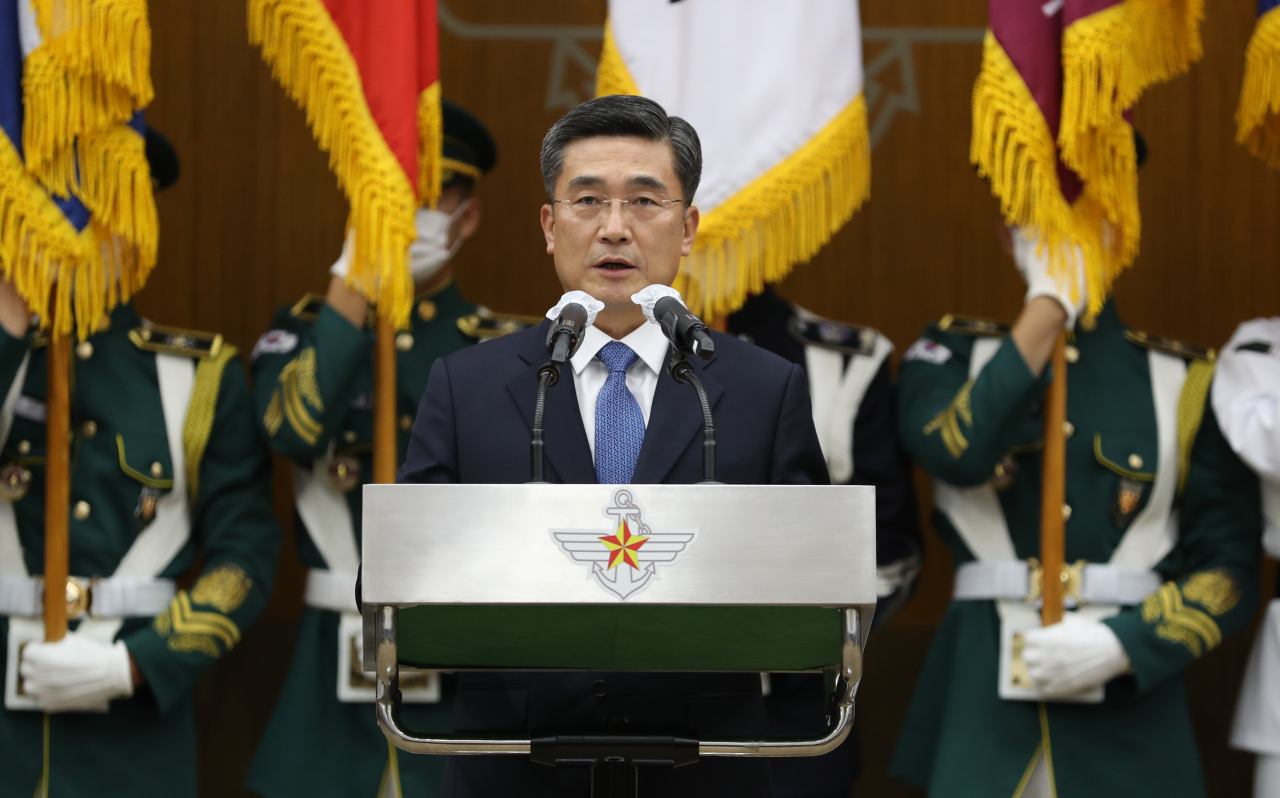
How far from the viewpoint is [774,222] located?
3.01m

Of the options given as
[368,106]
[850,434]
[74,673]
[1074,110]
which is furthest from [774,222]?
[74,673]

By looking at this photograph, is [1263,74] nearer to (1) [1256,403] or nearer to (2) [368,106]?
(1) [1256,403]

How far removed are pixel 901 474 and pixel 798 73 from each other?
0.86 meters

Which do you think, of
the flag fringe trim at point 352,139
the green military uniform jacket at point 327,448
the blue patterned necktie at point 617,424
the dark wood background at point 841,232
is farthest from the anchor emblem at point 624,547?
the dark wood background at point 841,232

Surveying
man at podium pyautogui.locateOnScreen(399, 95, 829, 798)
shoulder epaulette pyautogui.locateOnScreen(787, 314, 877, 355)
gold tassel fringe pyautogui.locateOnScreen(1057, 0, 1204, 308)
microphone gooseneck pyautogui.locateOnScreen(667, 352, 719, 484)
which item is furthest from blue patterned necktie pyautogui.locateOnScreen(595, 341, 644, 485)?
shoulder epaulette pyautogui.locateOnScreen(787, 314, 877, 355)

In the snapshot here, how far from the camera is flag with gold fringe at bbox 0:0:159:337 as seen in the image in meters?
2.80

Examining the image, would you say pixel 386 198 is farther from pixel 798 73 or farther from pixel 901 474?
pixel 901 474

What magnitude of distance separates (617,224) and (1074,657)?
154 cm

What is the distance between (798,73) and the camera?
3.05 m

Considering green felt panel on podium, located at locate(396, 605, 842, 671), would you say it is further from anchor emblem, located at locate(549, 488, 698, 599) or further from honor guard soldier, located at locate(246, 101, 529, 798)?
honor guard soldier, located at locate(246, 101, 529, 798)

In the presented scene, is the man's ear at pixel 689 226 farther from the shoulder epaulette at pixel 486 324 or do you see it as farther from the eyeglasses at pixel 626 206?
the shoulder epaulette at pixel 486 324

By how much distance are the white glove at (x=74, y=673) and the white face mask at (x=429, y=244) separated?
989 mm

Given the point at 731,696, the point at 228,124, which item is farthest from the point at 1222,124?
the point at 731,696

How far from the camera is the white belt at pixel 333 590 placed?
3.15 m
